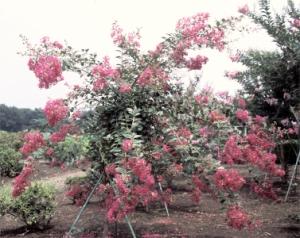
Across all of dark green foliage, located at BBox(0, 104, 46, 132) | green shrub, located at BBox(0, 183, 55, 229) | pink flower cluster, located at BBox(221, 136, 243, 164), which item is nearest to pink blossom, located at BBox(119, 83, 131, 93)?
pink flower cluster, located at BBox(221, 136, 243, 164)

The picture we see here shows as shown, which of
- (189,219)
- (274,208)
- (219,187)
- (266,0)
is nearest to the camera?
(219,187)

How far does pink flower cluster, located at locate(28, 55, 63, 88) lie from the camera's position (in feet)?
16.7

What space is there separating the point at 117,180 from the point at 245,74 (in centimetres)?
649

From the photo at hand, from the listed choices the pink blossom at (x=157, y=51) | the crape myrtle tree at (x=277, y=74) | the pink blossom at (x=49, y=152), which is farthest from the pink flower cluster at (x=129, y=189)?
the crape myrtle tree at (x=277, y=74)

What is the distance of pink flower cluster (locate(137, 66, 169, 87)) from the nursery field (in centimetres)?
156

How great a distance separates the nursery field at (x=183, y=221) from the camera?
22.0 ft

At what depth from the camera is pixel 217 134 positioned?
18.0 feet

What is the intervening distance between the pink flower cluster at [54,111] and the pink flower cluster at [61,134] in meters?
0.29

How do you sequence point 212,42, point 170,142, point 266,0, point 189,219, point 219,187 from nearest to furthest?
point 219,187
point 170,142
point 212,42
point 189,219
point 266,0

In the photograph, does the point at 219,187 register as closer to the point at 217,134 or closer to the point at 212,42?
the point at 217,134

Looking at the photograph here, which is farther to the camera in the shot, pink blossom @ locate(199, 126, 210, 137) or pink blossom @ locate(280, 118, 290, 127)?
pink blossom @ locate(280, 118, 290, 127)

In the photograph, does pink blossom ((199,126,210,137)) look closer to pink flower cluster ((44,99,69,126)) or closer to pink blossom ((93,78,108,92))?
pink blossom ((93,78,108,92))

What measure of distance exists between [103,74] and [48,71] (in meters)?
0.53

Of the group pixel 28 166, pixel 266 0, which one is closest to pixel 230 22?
pixel 28 166
